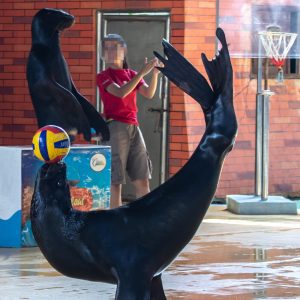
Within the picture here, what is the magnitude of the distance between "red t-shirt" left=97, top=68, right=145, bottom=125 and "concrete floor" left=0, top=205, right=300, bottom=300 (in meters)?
1.43

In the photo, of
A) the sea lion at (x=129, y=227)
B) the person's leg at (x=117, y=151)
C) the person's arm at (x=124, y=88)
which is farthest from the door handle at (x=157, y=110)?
the sea lion at (x=129, y=227)

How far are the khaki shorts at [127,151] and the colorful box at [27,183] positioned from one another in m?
0.64

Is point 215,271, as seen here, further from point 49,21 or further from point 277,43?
point 277,43

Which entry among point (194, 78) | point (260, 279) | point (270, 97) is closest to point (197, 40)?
point (270, 97)

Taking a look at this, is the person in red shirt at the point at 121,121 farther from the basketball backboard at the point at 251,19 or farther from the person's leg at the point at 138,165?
the basketball backboard at the point at 251,19

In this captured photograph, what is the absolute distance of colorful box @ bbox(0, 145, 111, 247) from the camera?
1012cm

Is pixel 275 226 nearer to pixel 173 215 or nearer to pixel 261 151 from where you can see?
pixel 261 151

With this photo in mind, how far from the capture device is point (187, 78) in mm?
6043

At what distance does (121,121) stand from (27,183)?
150 cm

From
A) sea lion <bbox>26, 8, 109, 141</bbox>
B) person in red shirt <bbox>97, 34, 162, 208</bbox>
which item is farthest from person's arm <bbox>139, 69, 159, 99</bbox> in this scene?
sea lion <bbox>26, 8, 109, 141</bbox>

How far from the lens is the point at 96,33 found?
535 inches

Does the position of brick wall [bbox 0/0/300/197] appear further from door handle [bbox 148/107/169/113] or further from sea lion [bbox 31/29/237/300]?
sea lion [bbox 31/29/237/300]

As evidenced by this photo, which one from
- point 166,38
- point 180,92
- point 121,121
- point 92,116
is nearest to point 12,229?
point 92,116

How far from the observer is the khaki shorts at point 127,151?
36.7ft
